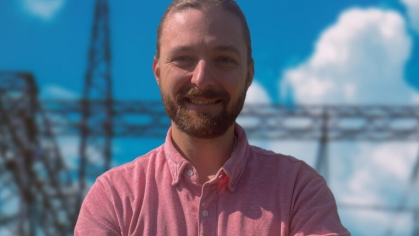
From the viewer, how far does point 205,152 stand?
1.77m

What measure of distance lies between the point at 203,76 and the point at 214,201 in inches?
12.7

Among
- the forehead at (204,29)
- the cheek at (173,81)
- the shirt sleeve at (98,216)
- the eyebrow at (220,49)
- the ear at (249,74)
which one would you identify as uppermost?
the forehead at (204,29)

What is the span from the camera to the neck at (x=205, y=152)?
1762 millimetres

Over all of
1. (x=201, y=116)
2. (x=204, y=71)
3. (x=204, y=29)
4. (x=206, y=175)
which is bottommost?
(x=206, y=175)

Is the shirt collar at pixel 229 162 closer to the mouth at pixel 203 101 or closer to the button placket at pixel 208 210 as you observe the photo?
the button placket at pixel 208 210

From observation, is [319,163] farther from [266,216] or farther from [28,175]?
[266,216]

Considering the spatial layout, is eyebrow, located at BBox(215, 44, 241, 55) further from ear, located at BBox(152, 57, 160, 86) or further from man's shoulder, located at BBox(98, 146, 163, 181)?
man's shoulder, located at BBox(98, 146, 163, 181)

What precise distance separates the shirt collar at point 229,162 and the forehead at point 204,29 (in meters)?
0.27

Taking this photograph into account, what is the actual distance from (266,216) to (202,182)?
0.20m

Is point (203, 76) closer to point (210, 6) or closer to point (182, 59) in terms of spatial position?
point (182, 59)

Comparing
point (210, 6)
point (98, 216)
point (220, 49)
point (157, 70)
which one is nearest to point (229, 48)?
point (220, 49)

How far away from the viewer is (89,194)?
68.6 inches

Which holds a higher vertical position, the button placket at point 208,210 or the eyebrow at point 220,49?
the eyebrow at point 220,49

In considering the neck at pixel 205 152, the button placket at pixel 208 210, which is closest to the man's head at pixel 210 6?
the neck at pixel 205 152
